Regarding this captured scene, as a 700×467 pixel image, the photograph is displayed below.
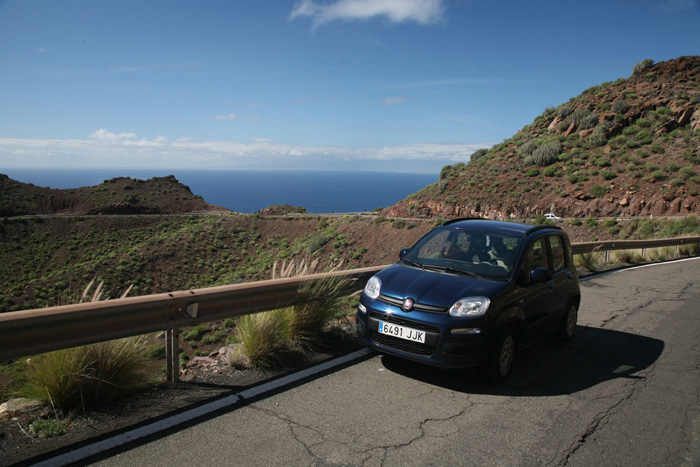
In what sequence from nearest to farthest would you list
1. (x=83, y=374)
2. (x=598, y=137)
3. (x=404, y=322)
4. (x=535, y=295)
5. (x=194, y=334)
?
(x=83, y=374) < (x=404, y=322) < (x=535, y=295) < (x=194, y=334) < (x=598, y=137)

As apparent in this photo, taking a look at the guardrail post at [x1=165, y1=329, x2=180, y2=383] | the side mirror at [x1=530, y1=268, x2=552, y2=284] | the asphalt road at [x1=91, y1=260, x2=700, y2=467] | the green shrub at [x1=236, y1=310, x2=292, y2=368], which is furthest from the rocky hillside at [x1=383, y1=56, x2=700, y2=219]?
the guardrail post at [x1=165, y1=329, x2=180, y2=383]

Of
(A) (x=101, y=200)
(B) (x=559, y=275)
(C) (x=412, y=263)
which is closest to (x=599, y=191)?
(B) (x=559, y=275)

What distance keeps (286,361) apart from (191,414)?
59.8 inches

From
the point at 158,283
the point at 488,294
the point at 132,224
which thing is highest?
the point at 488,294

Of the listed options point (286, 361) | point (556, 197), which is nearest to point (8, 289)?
point (286, 361)

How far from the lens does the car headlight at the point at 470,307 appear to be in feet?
14.9

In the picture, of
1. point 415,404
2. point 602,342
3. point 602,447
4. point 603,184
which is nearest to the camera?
point 602,447

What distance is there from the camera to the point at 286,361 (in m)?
5.21

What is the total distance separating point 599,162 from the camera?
135ft

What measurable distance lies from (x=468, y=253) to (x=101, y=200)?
7060 cm

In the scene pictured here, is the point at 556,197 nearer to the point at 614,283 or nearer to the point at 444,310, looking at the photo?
the point at 614,283

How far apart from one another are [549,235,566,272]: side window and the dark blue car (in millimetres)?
15

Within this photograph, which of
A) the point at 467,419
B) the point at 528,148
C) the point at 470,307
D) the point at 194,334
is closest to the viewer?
the point at 467,419

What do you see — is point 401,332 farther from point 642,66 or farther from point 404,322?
point 642,66
